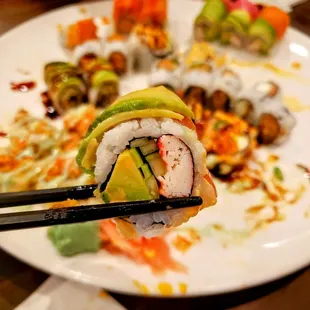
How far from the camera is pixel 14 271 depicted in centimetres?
131

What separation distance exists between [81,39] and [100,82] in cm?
35

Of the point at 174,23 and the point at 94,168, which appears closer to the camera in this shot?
the point at 94,168

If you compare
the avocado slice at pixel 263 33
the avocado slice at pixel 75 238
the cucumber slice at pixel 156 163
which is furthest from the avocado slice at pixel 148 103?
the avocado slice at pixel 263 33

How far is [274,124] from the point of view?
1.78 metres

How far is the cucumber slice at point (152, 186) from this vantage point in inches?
37.5

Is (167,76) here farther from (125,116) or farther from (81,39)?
(125,116)

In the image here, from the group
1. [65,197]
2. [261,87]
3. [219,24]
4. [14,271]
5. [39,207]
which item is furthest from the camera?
[219,24]

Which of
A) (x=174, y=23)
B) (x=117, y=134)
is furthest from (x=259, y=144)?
(x=117, y=134)

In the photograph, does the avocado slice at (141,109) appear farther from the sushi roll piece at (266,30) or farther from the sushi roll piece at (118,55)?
the sushi roll piece at (266,30)

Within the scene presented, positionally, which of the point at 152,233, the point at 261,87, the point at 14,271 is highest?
the point at 152,233

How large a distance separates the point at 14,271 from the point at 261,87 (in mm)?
1221

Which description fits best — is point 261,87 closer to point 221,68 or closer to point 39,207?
point 221,68

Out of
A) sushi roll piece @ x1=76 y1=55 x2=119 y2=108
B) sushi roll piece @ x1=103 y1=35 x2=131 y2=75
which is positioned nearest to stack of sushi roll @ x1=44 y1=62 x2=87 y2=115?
sushi roll piece @ x1=76 y1=55 x2=119 y2=108

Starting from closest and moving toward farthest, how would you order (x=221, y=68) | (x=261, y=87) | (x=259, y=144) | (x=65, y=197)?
1. (x=65, y=197)
2. (x=259, y=144)
3. (x=261, y=87)
4. (x=221, y=68)
